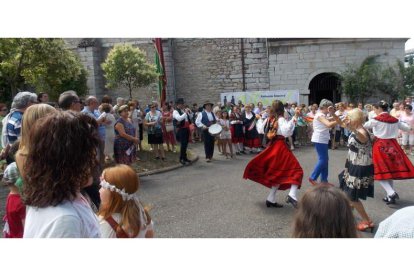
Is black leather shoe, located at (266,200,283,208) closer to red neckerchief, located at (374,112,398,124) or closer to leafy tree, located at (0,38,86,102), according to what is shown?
red neckerchief, located at (374,112,398,124)

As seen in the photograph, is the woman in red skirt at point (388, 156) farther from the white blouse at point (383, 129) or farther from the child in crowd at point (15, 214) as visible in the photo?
the child in crowd at point (15, 214)

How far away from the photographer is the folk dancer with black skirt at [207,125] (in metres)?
10.5

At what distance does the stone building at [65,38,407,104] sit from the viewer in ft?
59.7

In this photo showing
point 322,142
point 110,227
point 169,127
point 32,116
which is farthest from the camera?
point 169,127

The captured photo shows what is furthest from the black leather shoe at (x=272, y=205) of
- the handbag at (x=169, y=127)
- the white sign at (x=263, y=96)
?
the white sign at (x=263, y=96)

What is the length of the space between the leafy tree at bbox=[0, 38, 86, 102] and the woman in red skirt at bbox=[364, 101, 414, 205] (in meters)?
9.14

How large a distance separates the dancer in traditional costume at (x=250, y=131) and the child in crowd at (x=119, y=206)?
9656 millimetres

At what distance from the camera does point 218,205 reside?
6.11 m

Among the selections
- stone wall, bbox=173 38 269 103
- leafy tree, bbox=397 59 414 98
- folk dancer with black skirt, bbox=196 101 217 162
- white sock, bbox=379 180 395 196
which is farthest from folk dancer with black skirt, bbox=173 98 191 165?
stone wall, bbox=173 38 269 103

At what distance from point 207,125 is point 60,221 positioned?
354 inches

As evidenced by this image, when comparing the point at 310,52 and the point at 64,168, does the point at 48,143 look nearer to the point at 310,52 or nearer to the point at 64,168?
the point at 64,168

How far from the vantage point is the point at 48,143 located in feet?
5.56

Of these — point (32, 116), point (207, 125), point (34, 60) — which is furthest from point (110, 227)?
point (34, 60)

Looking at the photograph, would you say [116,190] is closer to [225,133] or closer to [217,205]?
[217,205]
